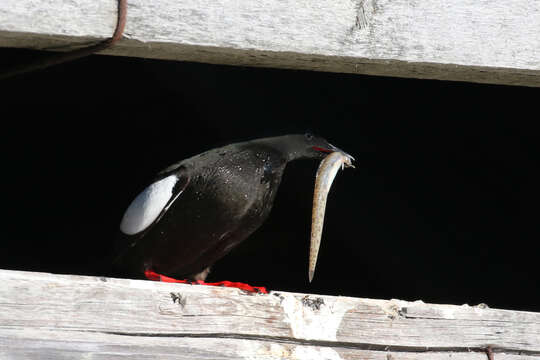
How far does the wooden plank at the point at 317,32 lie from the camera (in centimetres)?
201

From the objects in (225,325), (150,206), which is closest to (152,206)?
(150,206)

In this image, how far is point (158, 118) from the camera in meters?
5.05

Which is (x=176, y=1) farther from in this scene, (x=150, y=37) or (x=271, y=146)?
(x=271, y=146)

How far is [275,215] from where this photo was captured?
5.16 metres

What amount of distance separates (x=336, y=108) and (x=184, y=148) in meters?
1.05

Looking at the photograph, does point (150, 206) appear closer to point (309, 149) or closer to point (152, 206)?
point (152, 206)

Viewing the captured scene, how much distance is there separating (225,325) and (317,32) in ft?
2.53

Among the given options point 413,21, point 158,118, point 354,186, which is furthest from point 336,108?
point 413,21

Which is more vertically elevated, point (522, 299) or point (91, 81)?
point (91, 81)

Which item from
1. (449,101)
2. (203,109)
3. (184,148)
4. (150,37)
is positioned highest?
(150,37)

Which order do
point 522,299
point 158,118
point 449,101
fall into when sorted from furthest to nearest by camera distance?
point 158,118
point 522,299
point 449,101

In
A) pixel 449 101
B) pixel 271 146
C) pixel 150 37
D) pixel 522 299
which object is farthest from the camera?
pixel 522 299

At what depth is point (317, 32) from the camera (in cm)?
212

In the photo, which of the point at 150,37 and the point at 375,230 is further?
the point at 375,230
